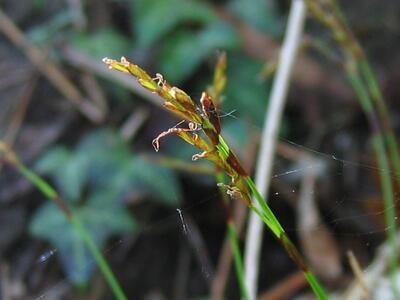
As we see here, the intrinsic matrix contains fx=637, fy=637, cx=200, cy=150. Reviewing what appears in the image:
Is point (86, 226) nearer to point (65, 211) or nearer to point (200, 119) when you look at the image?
point (65, 211)

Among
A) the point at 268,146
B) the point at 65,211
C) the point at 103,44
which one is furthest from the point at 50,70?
the point at 65,211

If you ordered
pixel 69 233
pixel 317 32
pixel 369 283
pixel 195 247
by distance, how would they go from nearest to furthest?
pixel 369 283, pixel 69 233, pixel 195 247, pixel 317 32

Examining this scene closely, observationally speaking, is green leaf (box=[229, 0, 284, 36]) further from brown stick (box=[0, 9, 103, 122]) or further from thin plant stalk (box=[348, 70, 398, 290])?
thin plant stalk (box=[348, 70, 398, 290])

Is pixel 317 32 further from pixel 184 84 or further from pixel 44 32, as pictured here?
pixel 44 32

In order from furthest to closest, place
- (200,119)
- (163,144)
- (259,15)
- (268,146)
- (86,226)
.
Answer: (259,15) → (163,144) → (86,226) → (268,146) → (200,119)

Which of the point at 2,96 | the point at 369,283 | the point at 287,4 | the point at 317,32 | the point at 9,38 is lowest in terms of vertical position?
the point at 369,283

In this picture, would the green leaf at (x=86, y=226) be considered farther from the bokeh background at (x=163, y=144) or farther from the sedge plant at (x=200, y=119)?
the sedge plant at (x=200, y=119)

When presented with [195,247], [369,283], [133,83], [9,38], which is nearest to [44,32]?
[9,38]
